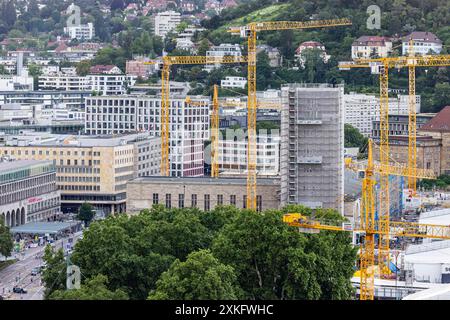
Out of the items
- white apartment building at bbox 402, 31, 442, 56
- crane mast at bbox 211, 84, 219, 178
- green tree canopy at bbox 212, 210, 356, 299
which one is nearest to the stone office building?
crane mast at bbox 211, 84, 219, 178

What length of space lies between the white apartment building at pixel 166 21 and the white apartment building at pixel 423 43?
43.1m

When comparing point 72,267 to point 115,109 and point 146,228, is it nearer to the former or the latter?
point 146,228

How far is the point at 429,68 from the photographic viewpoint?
103875 mm

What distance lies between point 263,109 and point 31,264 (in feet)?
145

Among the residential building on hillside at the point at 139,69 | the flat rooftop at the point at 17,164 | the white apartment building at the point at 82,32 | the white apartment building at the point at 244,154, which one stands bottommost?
the white apartment building at the point at 244,154

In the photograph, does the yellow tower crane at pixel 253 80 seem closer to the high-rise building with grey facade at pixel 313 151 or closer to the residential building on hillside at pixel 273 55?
the high-rise building with grey facade at pixel 313 151

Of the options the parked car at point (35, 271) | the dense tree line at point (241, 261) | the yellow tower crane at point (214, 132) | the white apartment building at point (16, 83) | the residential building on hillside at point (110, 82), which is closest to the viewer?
the dense tree line at point (241, 261)

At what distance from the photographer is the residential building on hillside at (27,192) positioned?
59469 millimetres

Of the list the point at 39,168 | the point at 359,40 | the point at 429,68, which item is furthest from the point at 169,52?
the point at 39,168

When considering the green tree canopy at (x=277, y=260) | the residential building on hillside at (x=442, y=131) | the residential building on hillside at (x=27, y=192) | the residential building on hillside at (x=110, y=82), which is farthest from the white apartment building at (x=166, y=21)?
the green tree canopy at (x=277, y=260)

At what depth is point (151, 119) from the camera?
83062 millimetres

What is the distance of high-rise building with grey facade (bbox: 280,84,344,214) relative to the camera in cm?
5072

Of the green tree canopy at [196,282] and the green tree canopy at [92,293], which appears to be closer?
the green tree canopy at [92,293]

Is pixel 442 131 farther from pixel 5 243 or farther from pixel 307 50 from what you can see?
pixel 5 243
